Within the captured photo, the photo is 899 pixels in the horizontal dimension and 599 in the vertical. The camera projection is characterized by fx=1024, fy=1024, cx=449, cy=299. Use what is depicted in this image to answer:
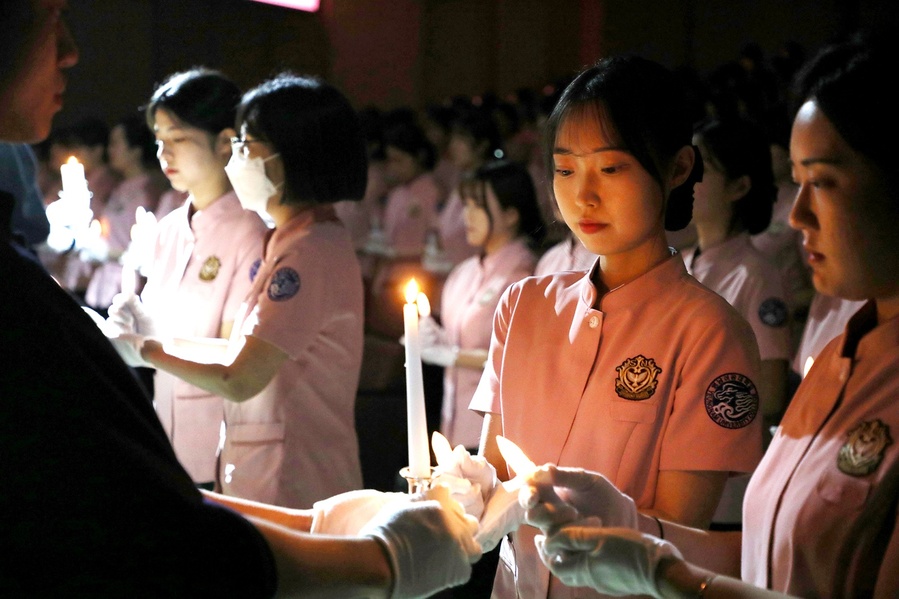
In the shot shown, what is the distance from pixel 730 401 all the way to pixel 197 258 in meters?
A: 1.63

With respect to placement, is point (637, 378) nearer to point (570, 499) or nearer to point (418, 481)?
point (570, 499)

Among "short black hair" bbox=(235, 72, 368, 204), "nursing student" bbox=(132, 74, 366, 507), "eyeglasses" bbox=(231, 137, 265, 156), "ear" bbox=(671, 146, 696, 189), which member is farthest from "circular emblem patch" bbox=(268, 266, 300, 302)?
"ear" bbox=(671, 146, 696, 189)

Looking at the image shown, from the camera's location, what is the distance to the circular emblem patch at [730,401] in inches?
55.1

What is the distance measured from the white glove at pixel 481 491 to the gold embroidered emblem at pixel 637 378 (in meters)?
0.21

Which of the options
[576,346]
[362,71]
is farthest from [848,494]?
[362,71]

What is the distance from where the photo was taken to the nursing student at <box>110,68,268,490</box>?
2.56m

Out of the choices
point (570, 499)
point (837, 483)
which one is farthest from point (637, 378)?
point (837, 483)

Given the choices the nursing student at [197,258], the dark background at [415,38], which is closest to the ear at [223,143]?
the nursing student at [197,258]

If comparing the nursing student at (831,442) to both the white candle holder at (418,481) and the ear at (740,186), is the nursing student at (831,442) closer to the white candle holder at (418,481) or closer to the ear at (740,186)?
the white candle holder at (418,481)

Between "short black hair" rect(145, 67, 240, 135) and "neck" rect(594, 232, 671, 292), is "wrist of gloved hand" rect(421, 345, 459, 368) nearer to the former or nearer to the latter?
"short black hair" rect(145, 67, 240, 135)

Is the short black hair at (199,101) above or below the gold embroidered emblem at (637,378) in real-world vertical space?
above

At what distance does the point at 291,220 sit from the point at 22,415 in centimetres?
138

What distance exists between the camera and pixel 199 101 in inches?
104

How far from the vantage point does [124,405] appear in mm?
1066
